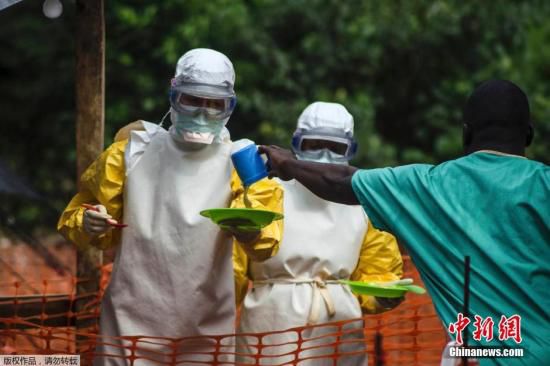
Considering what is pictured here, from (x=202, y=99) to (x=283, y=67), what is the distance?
794 cm

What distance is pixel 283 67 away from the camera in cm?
1425

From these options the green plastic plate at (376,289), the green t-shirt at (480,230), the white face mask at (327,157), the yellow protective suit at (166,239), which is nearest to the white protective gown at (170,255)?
the yellow protective suit at (166,239)

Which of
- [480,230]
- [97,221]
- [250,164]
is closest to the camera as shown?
[480,230]

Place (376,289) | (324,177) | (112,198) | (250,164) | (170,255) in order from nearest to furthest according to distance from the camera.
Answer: (324,177), (376,289), (250,164), (170,255), (112,198)

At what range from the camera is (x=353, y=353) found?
6.89 metres

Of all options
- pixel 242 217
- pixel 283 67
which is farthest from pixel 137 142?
pixel 283 67

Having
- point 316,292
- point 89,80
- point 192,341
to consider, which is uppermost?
point 89,80

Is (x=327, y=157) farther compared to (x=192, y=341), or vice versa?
(x=327, y=157)

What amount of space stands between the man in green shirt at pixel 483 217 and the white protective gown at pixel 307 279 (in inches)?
57.4

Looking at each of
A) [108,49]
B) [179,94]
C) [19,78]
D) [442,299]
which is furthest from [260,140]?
[442,299]

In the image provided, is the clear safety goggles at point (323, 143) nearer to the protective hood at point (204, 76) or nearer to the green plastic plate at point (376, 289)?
the protective hood at point (204, 76)

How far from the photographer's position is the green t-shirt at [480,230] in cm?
509

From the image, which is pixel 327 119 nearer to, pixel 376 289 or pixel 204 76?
pixel 204 76

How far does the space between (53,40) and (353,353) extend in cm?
810
